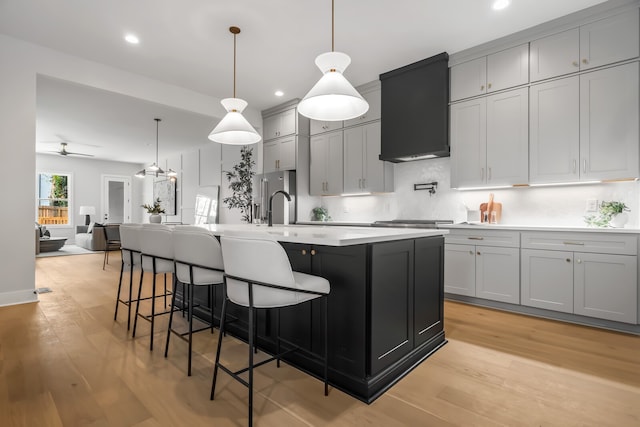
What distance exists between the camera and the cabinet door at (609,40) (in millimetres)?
2855

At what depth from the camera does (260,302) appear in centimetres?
161

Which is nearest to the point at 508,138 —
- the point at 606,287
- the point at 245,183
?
the point at 606,287

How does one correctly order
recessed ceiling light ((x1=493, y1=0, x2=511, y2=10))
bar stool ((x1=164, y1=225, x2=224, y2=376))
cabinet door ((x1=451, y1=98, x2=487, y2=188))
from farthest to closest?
cabinet door ((x1=451, y1=98, x2=487, y2=188))
recessed ceiling light ((x1=493, y1=0, x2=511, y2=10))
bar stool ((x1=164, y1=225, x2=224, y2=376))

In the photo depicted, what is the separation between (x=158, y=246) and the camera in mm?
2471

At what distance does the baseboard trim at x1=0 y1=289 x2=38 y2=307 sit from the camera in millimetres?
3520

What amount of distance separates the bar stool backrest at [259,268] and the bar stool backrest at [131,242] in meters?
1.49

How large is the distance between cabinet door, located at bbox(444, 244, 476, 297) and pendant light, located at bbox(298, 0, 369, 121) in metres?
2.07

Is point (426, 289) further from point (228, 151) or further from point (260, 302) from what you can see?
point (228, 151)

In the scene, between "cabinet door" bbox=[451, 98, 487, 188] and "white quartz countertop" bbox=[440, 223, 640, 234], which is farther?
"cabinet door" bbox=[451, 98, 487, 188]

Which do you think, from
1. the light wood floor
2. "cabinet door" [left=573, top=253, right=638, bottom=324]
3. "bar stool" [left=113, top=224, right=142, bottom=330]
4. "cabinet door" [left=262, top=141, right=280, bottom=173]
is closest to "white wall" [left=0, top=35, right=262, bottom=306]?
the light wood floor

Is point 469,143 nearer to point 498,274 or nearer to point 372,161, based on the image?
point 372,161

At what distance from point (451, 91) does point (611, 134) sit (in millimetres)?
1676

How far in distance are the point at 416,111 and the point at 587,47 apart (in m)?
1.74

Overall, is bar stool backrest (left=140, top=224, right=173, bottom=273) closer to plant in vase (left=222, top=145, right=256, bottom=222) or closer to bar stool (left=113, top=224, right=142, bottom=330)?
bar stool (left=113, top=224, right=142, bottom=330)
